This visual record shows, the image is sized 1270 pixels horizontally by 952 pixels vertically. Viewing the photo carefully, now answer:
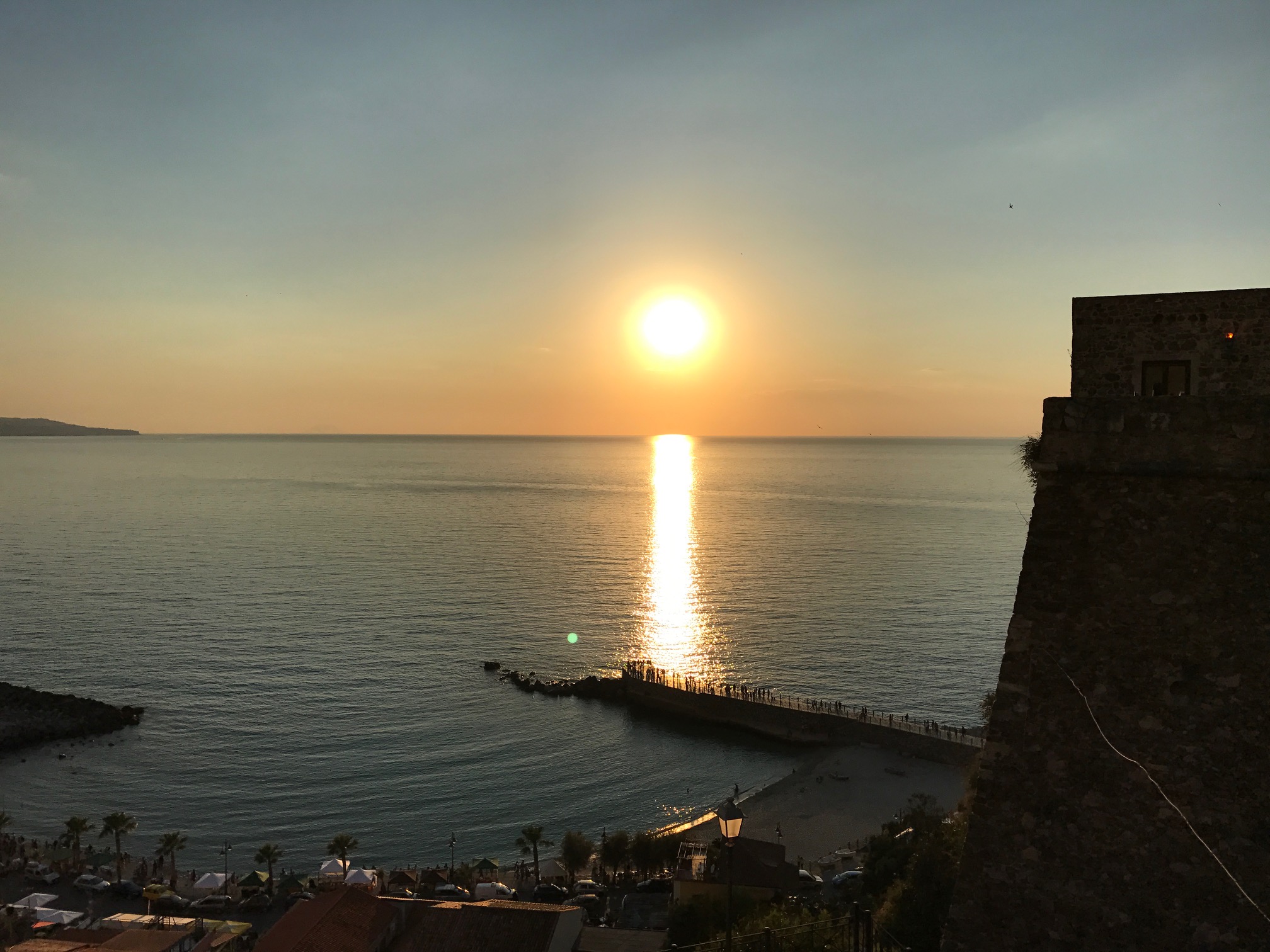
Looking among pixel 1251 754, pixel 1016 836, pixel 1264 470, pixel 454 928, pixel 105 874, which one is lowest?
pixel 105 874

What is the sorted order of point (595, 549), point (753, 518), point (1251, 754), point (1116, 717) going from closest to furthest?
point (1251, 754), point (1116, 717), point (595, 549), point (753, 518)

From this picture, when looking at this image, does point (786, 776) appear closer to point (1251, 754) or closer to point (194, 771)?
point (194, 771)

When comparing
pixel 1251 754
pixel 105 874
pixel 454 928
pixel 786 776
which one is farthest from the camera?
pixel 786 776

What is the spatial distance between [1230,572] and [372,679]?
173ft

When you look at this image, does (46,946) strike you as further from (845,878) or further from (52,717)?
(52,717)

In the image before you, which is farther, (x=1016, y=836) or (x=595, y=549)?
(x=595, y=549)

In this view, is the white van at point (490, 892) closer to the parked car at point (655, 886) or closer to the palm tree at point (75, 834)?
the parked car at point (655, 886)

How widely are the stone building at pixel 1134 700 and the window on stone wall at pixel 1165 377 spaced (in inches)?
163

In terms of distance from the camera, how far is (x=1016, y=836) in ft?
20.4

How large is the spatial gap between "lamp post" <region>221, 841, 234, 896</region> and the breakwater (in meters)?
21.6

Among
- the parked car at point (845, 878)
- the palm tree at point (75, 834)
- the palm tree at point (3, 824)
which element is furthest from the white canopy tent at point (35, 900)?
the parked car at point (845, 878)

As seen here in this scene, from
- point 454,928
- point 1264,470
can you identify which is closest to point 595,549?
point 454,928

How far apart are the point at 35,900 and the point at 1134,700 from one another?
34.9 m

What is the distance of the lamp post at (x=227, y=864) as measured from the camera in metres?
29.9
